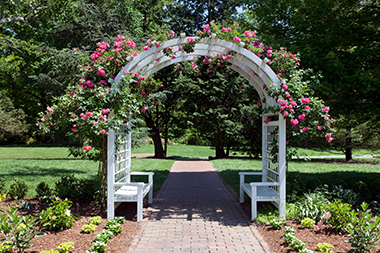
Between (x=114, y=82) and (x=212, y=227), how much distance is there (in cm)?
307

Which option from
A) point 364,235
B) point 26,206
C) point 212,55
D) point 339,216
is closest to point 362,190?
point 339,216

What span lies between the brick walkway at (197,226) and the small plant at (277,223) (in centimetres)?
33

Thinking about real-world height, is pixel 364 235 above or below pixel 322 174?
above

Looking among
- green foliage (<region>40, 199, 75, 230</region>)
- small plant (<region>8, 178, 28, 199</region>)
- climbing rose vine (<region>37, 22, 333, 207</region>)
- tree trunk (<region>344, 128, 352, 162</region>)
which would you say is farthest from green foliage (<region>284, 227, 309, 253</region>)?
tree trunk (<region>344, 128, 352, 162</region>)

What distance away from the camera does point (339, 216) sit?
4426 mm

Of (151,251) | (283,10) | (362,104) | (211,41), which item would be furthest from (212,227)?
(283,10)

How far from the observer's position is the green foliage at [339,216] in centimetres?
434

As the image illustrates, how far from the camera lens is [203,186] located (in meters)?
9.23

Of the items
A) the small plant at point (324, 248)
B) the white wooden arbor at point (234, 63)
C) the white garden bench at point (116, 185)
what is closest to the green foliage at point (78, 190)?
the white garden bench at point (116, 185)

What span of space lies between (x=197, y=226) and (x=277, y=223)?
4.38ft

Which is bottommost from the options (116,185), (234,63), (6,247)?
(6,247)

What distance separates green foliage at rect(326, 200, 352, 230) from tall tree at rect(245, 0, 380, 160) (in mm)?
3341

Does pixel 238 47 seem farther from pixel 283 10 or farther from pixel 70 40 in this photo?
pixel 70 40

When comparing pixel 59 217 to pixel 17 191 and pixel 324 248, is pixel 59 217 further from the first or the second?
pixel 324 248
